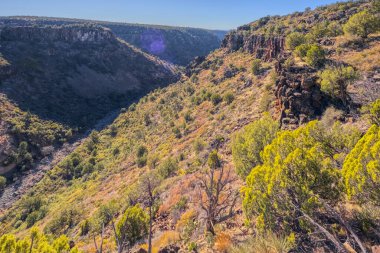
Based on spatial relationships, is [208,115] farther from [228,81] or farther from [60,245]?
[60,245]

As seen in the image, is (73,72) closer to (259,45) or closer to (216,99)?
(259,45)

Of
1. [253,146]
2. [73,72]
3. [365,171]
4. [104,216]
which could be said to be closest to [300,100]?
[253,146]

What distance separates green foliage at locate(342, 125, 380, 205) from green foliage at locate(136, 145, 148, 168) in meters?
36.5

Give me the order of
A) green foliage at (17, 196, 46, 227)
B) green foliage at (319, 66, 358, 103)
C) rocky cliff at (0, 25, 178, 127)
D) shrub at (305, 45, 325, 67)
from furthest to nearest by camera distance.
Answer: rocky cliff at (0, 25, 178, 127) → green foliage at (17, 196, 46, 227) → shrub at (305, 45, 325, 67) → green foliage at (319, 66, 358, 103)

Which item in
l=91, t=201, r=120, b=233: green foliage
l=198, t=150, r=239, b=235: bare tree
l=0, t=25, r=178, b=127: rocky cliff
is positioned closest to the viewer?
l=198, t=150, r=239, b=235: bare tree

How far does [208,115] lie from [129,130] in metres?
26.5

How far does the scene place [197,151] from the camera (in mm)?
34625

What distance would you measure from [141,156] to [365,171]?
1592 inches

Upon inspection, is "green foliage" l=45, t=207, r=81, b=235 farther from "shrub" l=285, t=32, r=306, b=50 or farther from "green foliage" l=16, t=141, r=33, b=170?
"shrub" l=285, t=32, r=306, b=50

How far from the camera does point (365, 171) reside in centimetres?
791

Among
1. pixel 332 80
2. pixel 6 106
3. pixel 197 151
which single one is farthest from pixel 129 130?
Result: pixel 332 80

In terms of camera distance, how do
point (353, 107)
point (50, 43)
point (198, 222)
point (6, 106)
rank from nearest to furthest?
point (198, 222)
point (353, 107)
point (6, 106)
point (50, 43)

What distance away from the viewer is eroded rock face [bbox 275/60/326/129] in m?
21.9

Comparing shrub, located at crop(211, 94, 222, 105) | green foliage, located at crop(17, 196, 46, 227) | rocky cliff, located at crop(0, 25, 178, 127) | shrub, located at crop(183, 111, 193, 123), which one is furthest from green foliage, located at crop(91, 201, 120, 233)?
rocky cliff, located at crop(0, 25, 178, 127)
